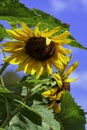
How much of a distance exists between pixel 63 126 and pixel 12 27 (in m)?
0.35

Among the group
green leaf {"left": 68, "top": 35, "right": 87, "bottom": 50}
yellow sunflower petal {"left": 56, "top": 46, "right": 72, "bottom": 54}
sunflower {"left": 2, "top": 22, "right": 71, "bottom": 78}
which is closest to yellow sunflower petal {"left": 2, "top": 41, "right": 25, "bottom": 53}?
sunflower {"left": 2, "top": 22, "right": 71, "bottom": 78}

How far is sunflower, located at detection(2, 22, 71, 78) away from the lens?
91 centimetres

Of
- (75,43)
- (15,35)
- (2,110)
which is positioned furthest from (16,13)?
(2,110)

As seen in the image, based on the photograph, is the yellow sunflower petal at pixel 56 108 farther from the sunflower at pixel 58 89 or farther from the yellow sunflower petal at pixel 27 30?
the yellow sunflower petal at pixel 27 30

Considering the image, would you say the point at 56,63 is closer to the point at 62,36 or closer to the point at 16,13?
the point at 62,36

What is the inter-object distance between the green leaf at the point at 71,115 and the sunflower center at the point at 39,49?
0.44 feet

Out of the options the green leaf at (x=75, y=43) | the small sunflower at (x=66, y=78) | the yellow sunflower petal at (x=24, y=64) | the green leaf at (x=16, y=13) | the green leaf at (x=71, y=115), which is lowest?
the green leaf at (x=71, y=115)

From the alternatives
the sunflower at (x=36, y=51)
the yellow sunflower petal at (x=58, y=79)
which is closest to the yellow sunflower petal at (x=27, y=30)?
the sunflower at (x=36, y=51)

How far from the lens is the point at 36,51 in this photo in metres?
1.03

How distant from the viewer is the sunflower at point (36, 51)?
909 millimetres

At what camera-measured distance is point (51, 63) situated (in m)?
0.99

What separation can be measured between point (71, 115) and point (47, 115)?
0.14 metres

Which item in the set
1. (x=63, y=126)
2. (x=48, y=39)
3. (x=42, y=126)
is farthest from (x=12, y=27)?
(x=63, y=126)

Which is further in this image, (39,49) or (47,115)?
(39,49)
